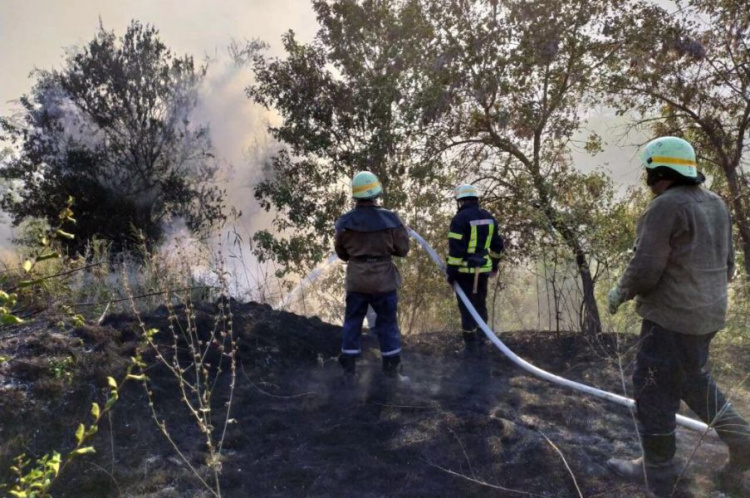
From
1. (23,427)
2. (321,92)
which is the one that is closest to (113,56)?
(321,92)

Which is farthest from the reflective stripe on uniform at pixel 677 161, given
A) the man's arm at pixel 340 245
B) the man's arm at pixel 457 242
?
the man's arm at pixel 457 242

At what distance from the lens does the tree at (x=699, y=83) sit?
21.2 ft

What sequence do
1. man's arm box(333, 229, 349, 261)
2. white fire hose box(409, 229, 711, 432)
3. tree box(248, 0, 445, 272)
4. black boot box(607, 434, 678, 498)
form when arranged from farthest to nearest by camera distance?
1. tree box(248, 0, 445, 272)
2. man's arm box(333, 229, 349, 261)
3. white fire hose box(409, 229, 711, 432)
4. black boot box(607, 434, 678, 498)

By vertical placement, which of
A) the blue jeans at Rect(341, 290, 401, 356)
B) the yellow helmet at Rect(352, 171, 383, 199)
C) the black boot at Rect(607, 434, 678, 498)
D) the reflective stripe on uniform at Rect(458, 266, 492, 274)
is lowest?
the black boot at Rect(607, 434, 678, 498)

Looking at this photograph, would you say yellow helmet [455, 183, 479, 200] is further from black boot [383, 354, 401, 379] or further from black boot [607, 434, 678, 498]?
black boot [607, 434, 678, 498]

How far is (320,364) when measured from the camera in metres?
5.07

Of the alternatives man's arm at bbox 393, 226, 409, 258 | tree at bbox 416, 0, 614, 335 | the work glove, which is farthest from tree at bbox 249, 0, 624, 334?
the work glove

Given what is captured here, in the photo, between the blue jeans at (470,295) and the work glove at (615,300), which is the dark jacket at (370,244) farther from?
the work glove at (615,300)

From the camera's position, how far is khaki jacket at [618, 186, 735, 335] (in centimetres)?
282

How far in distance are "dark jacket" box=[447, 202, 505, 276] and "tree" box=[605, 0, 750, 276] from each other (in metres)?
2.60

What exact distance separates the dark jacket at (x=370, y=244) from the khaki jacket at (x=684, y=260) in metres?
2.28

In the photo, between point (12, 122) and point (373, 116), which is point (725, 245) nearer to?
point (373, 116)

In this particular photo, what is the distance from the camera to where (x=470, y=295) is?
232 inches

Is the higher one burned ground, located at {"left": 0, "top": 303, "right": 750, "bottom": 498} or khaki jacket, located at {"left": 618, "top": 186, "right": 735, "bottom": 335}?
khaki jacket, located at {"left": 618, "top": 186, "right": 735, "bottom": 335}
